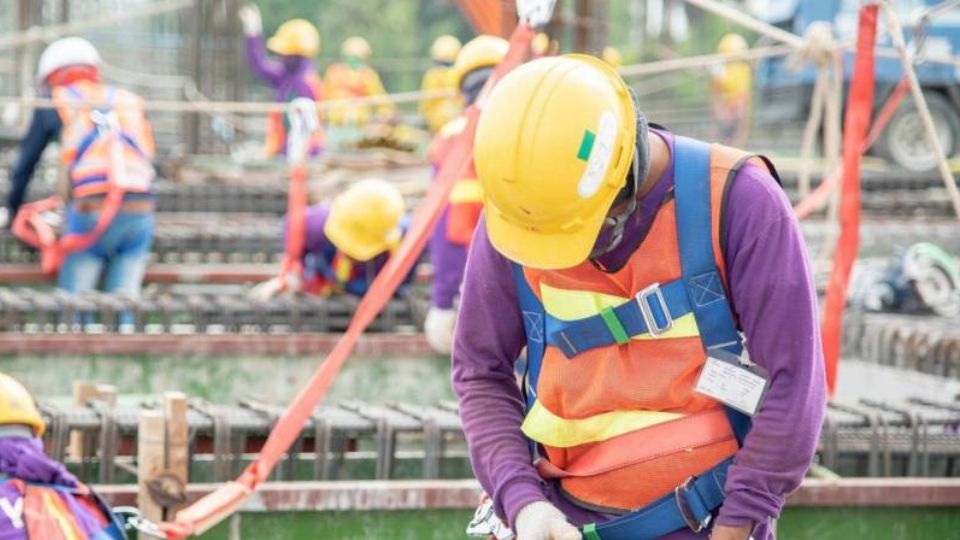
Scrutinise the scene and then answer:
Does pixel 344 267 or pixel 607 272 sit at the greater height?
pixel 607 272

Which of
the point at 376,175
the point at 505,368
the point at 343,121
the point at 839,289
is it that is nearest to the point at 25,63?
the point at 376,175

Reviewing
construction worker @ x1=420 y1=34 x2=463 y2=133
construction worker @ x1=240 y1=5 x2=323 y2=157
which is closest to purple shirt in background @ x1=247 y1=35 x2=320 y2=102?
construction worker @ x1=240 y1=5 x2=323 y2=157

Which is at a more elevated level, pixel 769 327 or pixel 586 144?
pixel 586 144

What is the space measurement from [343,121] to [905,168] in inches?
346

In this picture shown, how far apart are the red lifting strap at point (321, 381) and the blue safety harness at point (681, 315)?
5.53ft

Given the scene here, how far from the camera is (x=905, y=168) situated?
1989 centimetres

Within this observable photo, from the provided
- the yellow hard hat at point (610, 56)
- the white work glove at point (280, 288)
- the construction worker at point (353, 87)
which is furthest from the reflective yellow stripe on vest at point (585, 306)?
the construction worker at point (353, 87)

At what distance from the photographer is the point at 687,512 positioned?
391cm

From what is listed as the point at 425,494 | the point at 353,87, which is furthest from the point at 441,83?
the point at 425,494

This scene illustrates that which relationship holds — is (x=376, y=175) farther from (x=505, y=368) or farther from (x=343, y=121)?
(x=505, y=368)

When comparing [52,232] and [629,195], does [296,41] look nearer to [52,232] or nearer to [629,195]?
[52,232]

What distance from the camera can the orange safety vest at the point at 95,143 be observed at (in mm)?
11508

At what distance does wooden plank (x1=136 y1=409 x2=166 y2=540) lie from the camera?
223 inches

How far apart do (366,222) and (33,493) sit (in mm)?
5053
